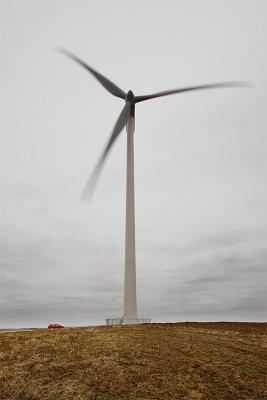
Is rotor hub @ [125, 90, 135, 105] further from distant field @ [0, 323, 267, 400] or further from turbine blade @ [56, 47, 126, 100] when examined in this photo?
distant field @ [0, 323, 267, 400]

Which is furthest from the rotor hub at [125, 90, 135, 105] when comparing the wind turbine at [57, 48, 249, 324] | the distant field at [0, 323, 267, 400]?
the distant field at [0, 323, 267, 400]

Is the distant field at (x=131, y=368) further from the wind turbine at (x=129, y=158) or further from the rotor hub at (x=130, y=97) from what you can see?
the rotor hub at (x=130, y=97)

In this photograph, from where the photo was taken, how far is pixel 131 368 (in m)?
16.7

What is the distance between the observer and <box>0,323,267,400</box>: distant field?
1480 centimetres

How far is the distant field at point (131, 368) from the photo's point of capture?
48.5 feet

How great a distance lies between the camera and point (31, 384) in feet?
51.6

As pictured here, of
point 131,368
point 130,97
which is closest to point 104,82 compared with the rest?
point 130,97

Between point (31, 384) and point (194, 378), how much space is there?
6485 mm

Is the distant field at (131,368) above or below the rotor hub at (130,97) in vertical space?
below

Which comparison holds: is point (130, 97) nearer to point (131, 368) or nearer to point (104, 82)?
point (104, 82)

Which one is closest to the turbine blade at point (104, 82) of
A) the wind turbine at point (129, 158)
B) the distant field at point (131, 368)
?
the wind turbine at point (129, 158)

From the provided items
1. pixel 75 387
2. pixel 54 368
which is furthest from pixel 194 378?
pixel 54 368

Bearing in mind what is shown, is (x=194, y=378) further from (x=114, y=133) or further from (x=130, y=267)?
(x=114, y=133)

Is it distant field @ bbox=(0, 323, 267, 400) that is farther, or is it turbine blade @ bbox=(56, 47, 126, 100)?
turbine blade @ bbox=(56, 47, 126, 100)
